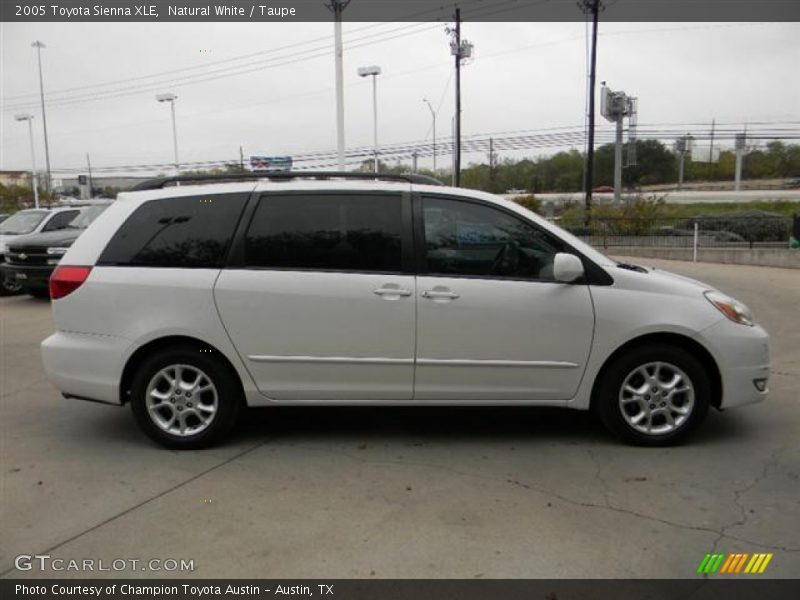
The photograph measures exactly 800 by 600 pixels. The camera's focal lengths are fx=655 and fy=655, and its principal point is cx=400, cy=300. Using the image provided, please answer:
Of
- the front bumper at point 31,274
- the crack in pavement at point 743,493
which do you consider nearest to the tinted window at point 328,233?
the crack in pavement at point 743,493

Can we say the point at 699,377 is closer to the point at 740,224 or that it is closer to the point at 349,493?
the point at 349,493

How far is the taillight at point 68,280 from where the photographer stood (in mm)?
4379

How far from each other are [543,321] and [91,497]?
9.55 feet

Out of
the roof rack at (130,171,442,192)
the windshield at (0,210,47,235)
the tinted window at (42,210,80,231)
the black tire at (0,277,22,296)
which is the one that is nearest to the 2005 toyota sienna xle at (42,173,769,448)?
the roof rack at (130,171,442,192)

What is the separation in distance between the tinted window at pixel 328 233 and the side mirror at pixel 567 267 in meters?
1.02

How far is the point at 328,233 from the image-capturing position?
4352mm

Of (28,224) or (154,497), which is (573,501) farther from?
(28,224)

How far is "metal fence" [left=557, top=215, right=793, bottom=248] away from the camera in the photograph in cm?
1803

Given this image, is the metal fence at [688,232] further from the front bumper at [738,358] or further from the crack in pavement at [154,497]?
the crack in pavement at [154,497]

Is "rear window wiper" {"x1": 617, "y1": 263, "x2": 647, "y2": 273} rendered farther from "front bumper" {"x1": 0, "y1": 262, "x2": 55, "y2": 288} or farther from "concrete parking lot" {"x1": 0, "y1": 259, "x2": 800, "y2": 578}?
"front bumper" {"x1": 0, "y1": 262, "x2": 55, "y2": 288}

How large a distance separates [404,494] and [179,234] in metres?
2.28

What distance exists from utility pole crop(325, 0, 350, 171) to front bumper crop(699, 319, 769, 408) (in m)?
12.5

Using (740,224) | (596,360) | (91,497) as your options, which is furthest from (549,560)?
(740,224)

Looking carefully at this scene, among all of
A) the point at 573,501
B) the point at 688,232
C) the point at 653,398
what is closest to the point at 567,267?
the point at 653,398
